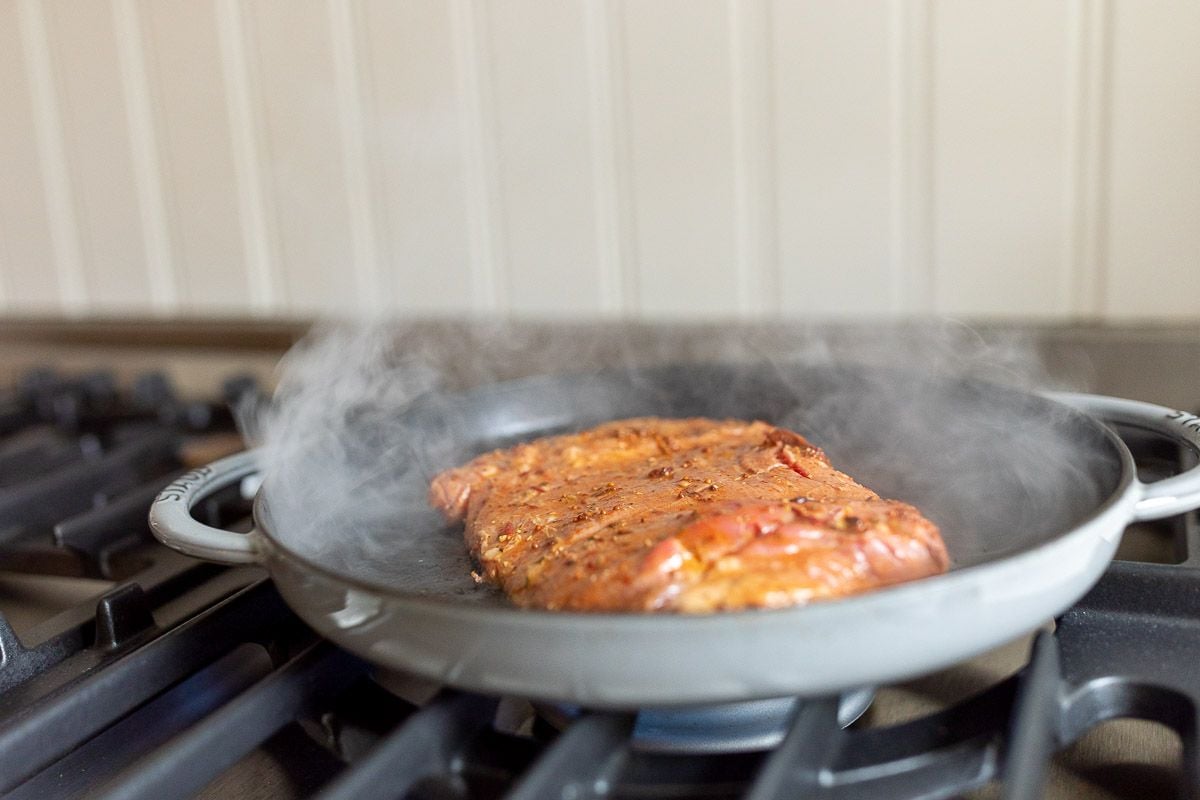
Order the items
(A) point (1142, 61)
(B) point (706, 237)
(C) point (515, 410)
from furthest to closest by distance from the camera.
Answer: (B) point (706, 237) < (C) point (515, 410) < (A) point (1142, 61)

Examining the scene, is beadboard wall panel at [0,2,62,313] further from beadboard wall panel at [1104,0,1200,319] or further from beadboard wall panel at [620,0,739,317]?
beadboard wall panel at [1104,0,1200,319]

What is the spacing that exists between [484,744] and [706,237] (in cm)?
76

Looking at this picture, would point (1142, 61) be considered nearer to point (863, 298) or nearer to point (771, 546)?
point (863, 298)

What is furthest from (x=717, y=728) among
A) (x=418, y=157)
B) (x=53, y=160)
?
(x=53, y=160)

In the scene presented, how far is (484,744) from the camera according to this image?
1.97 feet

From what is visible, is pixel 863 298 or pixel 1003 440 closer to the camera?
pixel 1003 440

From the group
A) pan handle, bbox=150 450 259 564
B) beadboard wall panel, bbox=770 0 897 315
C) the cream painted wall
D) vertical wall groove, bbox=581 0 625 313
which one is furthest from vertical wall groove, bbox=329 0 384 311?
pan handle, bbox=150 450 259 564

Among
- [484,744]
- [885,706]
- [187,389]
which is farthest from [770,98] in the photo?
[187,389]

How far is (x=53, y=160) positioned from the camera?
1.69 meters

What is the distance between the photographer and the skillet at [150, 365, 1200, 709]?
1.56ft

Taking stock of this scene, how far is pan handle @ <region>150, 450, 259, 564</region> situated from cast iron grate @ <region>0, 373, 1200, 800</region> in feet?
0.25

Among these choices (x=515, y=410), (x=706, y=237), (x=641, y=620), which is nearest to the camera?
(x=641, y=620)

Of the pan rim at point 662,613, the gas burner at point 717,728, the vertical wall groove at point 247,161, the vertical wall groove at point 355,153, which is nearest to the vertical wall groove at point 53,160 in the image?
the vertical wall groove at point 247,161

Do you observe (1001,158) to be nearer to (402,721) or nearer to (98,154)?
(402,721)
